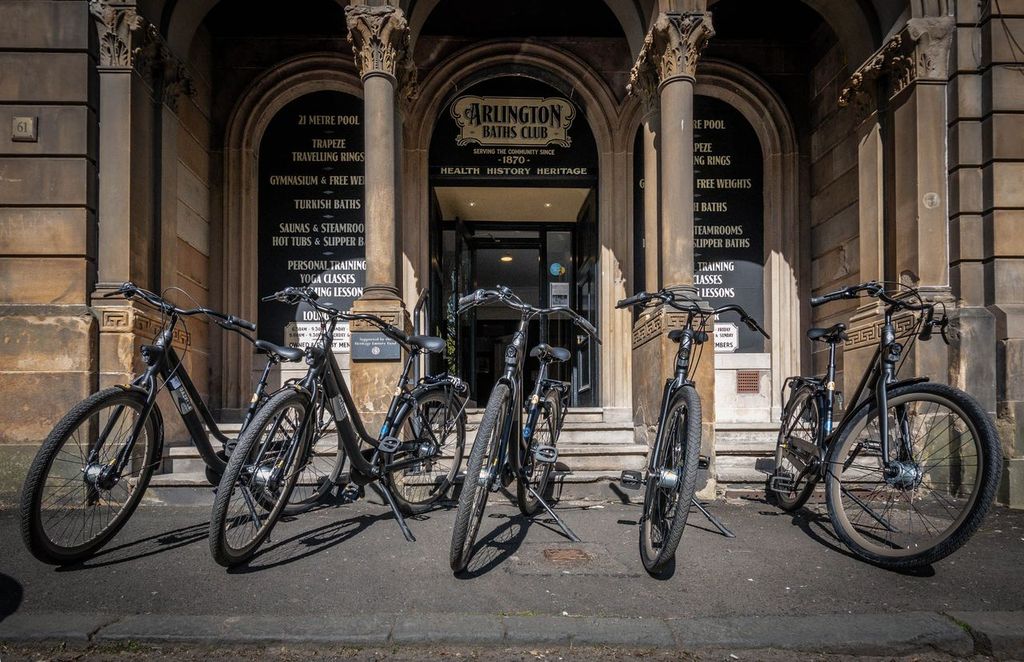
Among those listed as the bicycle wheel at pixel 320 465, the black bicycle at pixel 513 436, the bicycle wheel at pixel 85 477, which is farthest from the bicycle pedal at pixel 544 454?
the bicycle wheel at pixel 85 477

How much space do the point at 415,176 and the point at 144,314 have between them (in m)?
3.75

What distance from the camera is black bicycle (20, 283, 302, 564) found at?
11.8 feet

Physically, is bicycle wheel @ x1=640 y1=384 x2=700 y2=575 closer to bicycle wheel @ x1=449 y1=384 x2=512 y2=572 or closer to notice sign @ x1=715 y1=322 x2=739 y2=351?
bicycle wheel @ x1=449 y1=384 x2=512 y2=572

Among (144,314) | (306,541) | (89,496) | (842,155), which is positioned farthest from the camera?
(842,155)

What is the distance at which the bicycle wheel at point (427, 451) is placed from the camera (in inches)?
187

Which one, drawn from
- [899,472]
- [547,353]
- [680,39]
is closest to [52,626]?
[547,353]

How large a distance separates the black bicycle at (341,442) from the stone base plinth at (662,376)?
193 centimetres

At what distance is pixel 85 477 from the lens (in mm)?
3658

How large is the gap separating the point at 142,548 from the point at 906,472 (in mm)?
4291

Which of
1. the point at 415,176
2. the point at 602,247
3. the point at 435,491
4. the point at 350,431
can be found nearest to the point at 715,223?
the point at 602,247

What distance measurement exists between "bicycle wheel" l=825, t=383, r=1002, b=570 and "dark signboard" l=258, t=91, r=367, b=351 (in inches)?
241

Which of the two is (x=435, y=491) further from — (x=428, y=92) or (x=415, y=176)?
(x=428, y=92)

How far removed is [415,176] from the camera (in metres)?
8.69

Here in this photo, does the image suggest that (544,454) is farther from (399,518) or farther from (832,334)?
(832,334)
